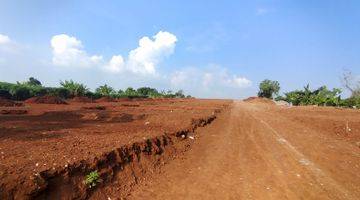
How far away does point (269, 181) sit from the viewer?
32.7 feet

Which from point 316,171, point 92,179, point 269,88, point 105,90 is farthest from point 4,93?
point 269,88

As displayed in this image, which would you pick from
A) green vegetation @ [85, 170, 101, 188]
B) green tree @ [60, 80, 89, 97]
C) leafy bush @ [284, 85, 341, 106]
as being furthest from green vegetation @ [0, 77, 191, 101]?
green vegetation @ [85, 170, 101, 188]

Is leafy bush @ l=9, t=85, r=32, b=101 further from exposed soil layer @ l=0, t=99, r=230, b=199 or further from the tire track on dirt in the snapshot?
the tire track on dirt

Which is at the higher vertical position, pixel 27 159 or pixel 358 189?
pixel 27 159

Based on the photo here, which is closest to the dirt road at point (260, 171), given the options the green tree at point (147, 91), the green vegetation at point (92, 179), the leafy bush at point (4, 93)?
the green vegetation at point (92, 179)

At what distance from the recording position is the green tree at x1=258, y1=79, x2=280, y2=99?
91.9 meters

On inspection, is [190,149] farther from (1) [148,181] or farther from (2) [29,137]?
(2) [29,137]

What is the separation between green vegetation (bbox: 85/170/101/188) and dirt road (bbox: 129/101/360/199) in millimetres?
864

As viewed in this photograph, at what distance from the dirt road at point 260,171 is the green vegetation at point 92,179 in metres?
0.86

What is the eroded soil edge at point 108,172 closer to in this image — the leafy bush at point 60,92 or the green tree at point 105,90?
the leafy bush at point 60,92

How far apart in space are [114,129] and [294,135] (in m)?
8.41

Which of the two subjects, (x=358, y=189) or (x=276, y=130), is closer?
(x=358, y=189)

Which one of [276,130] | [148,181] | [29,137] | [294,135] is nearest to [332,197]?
[148,181]

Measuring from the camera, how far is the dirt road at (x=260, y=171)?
9.07m
